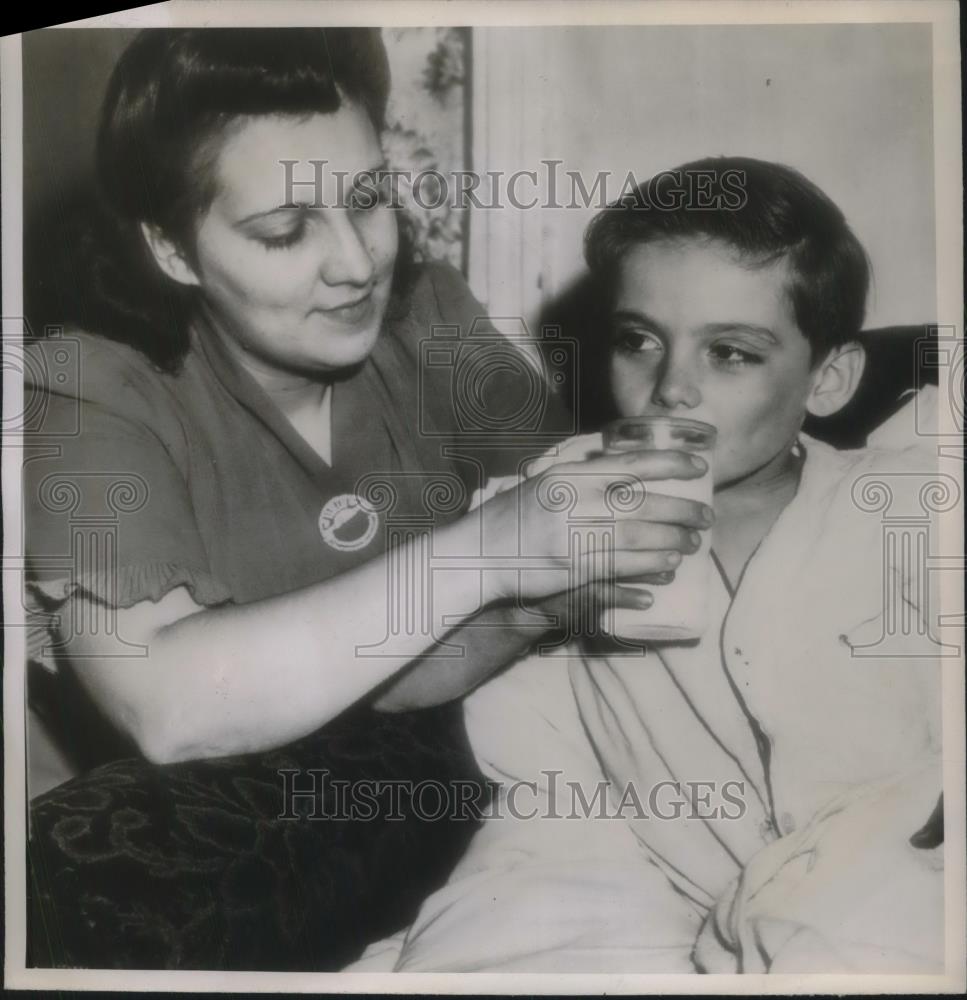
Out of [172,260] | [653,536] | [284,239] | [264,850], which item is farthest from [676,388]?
Result: [264,850]

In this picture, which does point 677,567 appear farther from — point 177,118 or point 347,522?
point 177,118

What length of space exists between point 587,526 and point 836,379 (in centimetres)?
38

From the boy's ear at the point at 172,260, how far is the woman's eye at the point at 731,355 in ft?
2.22

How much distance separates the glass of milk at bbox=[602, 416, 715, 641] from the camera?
163 cm

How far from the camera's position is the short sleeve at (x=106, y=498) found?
1643 mm


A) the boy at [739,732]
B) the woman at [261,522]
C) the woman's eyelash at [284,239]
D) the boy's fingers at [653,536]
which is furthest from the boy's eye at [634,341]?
the woman's eyelash at [284,239]

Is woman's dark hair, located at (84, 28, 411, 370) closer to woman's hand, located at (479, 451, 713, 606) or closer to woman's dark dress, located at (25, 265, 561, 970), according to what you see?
woman's dark dress, located at (25, 265, 561, 970)

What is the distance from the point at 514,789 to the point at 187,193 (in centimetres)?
88

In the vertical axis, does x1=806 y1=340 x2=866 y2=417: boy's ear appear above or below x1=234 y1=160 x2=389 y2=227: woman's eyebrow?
below

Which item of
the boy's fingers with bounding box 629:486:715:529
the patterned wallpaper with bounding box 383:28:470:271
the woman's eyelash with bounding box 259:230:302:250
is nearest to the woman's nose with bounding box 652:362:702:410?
the boy's fingers with bounding box 629:486:715:529

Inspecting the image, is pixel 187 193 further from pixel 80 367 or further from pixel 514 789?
Result: pixel 514 789

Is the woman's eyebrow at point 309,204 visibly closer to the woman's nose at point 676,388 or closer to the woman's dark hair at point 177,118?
the woman's dark hair at point 177,118

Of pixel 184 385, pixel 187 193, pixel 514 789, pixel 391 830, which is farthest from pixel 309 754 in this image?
pixel 187 193

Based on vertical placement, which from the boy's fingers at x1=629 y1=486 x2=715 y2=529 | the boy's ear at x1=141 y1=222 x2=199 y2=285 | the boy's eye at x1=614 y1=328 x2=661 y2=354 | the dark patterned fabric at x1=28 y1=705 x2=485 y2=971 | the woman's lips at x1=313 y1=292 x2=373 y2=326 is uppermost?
the boy's ear at x1=141 y1=222 x2=199 y2=285
